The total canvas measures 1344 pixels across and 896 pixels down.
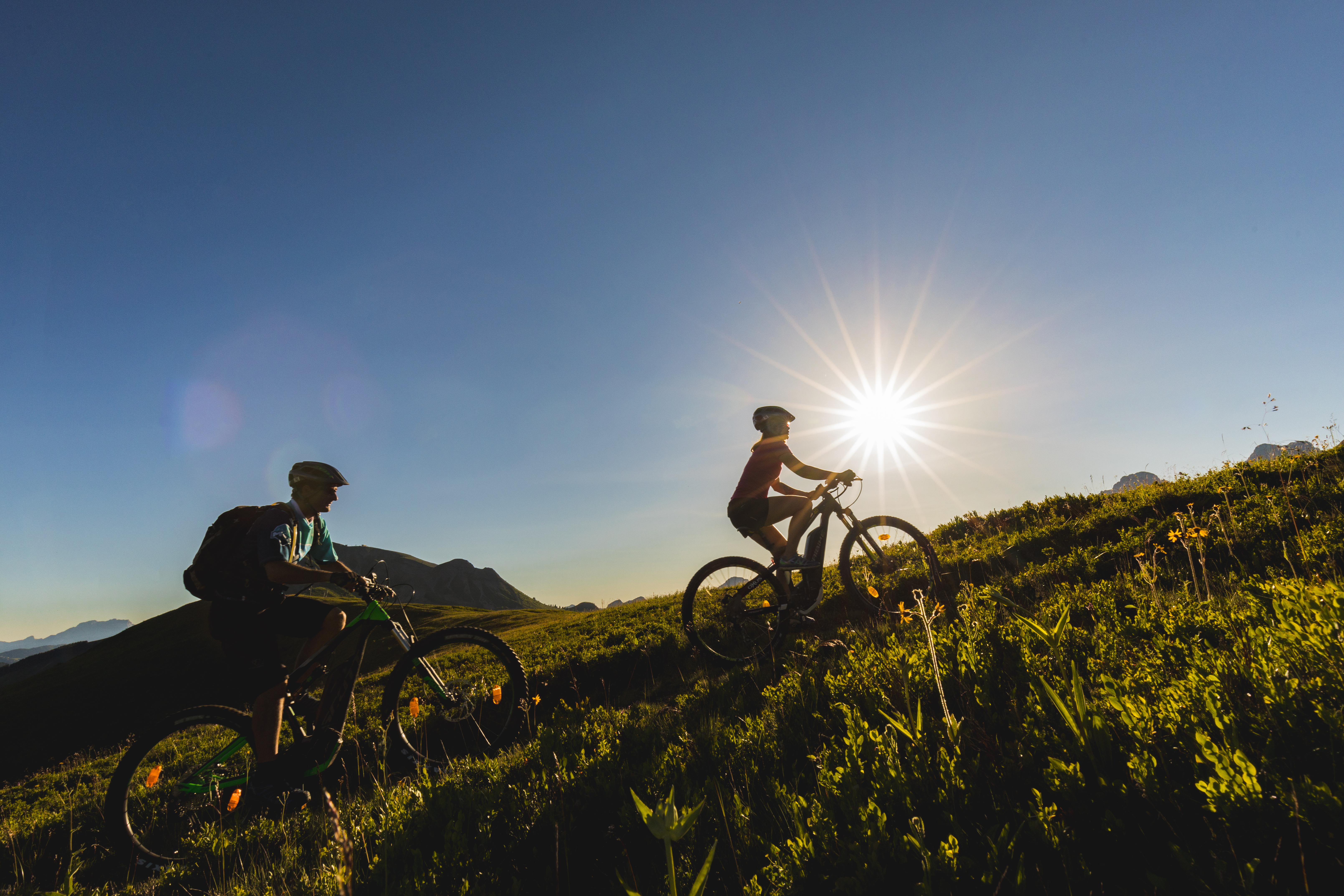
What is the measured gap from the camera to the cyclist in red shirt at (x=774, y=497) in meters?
Result: 7.93

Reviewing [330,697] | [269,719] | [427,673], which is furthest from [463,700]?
[269,719]

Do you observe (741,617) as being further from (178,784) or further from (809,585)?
(178,784)

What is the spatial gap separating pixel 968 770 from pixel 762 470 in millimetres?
6111

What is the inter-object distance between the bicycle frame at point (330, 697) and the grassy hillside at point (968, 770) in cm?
53

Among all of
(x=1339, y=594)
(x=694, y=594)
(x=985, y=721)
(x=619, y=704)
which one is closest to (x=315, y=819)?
(x=619, y=704)

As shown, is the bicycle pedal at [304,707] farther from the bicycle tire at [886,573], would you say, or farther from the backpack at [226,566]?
the bicycle tire at [886,573]

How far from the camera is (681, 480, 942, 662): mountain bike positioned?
756cm

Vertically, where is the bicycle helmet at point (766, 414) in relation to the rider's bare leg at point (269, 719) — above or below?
above

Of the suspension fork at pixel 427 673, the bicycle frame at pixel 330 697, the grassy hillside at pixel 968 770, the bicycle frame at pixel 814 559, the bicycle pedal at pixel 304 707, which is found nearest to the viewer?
the grassy hillside at pixel 968 770

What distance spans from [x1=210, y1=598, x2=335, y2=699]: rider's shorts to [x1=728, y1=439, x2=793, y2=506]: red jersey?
5.83m

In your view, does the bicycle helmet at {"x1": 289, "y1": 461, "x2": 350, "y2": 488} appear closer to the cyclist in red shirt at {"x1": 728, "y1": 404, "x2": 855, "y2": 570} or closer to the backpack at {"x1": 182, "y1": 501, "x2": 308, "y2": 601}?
the backpack at {"x1": 182, "y1": 501, "x2": 308, "y2": 601}

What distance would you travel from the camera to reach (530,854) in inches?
111

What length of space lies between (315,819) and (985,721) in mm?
5736

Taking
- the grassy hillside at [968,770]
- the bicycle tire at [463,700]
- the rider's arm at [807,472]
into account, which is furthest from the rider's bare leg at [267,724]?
the rider's arm at [807,472]
